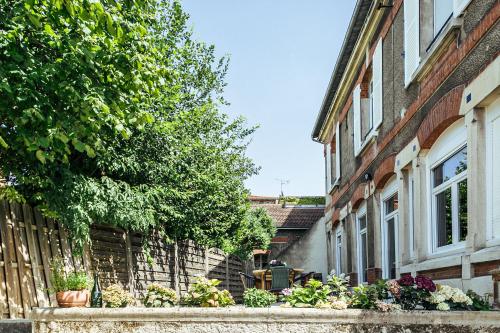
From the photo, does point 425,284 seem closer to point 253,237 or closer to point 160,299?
point 160,299

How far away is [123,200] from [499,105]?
566 centimetres

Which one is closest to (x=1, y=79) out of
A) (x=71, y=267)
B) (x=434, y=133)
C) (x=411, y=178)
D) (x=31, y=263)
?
(x=31, y=263)

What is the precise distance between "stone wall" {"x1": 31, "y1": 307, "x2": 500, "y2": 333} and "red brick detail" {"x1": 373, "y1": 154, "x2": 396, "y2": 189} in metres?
4.55

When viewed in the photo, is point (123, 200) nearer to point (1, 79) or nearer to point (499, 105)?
point (1, 79)

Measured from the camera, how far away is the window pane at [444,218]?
743 centimetres

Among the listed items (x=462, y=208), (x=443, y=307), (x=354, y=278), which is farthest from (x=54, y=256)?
(x=354, y=278)

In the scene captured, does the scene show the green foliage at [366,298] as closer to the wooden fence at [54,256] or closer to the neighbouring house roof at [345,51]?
the wooden fence at [54,256]

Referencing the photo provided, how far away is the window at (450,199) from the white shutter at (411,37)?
62.8 inches

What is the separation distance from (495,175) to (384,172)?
4469 millimetres

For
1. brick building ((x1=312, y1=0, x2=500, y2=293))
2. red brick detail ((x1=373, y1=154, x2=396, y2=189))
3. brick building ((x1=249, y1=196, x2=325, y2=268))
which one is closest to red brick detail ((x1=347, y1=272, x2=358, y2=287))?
brick building ((x1=312, y1=0, x2=500, y2=293))

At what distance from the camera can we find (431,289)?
18.4 ft

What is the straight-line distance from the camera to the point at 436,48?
7.44 meters

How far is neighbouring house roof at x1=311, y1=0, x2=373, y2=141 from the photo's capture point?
37.3 ft

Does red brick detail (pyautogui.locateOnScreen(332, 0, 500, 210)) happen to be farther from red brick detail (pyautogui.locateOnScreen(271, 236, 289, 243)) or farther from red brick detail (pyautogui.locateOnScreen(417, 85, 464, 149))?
red brick detail (pyautogui.locateOnScreen(271, 236, 289, 243))
